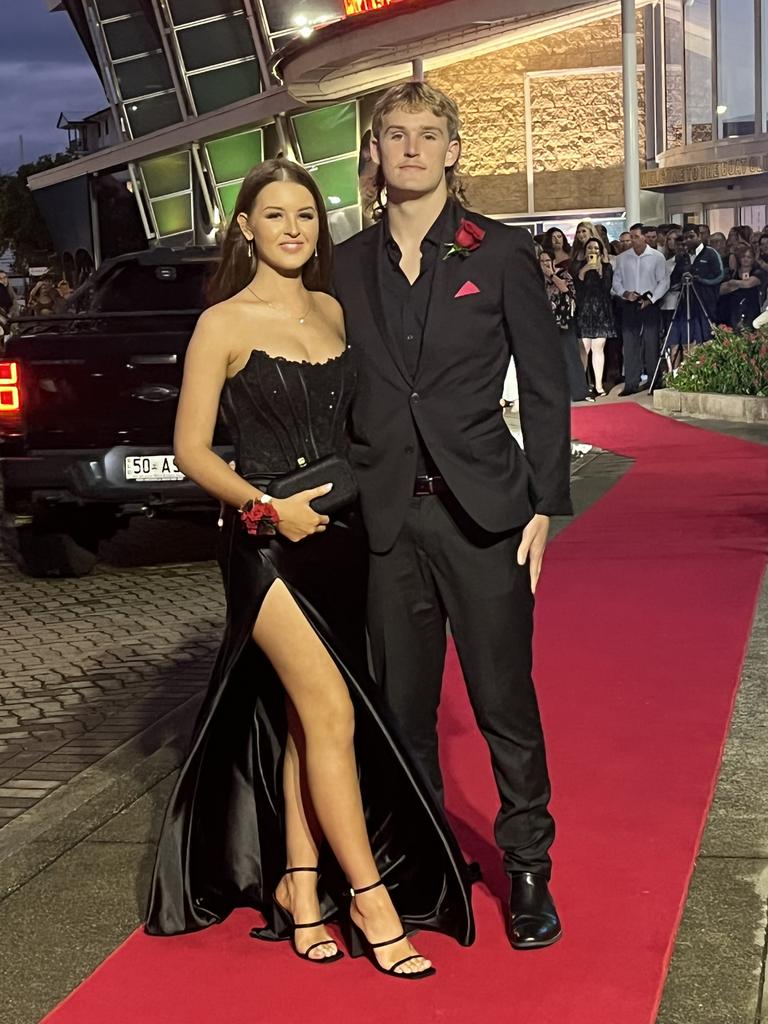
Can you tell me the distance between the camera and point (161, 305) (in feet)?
33.5

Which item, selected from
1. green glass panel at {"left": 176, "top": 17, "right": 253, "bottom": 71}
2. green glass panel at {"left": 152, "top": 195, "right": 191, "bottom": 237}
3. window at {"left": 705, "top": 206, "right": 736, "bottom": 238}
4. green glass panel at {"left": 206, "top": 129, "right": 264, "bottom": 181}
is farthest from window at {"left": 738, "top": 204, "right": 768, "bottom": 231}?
green glass panel at {"left": 152, "top": 195, "right": 191, "bottom": 237}

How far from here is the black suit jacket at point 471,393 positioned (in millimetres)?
3959

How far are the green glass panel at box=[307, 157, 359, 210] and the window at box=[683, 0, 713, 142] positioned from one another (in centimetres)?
1113

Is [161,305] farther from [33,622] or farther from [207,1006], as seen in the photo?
[207,1006]

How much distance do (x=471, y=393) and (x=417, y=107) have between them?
0.66 meters

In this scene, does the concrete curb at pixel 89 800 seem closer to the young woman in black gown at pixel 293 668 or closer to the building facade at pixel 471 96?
the young woman in black gown at pixel 293 668

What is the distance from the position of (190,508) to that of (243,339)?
5.70 m

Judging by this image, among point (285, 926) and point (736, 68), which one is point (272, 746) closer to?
point (285, 926)

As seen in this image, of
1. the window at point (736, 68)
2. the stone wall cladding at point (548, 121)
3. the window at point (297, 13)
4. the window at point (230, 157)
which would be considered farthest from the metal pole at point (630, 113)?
the window at point (230, 157)

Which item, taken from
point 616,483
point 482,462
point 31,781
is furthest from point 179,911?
point 616,483

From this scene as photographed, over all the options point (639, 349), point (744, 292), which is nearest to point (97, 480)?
point (639, 349)

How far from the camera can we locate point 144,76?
46.4 meters

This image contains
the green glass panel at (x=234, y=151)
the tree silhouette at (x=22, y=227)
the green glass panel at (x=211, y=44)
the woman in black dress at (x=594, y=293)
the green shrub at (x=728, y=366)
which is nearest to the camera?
the green shrub at (x=728, y=366)

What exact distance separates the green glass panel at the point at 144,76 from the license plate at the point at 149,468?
38664mm
